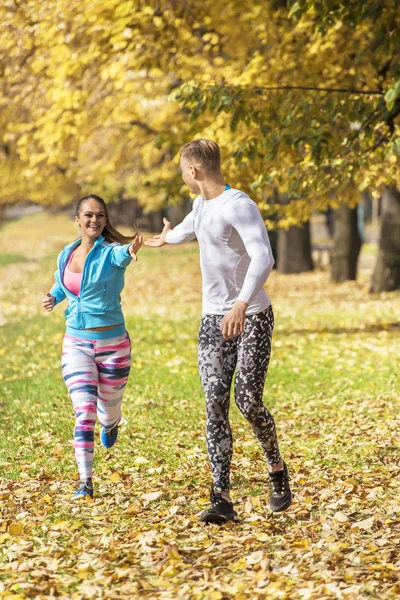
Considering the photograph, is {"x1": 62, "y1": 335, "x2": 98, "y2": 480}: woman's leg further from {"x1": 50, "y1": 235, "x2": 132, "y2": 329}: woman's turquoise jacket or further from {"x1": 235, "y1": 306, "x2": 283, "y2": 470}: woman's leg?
{"x1": 235, "y1": 306, "x2": 283, "y2": 470}: woman's leg

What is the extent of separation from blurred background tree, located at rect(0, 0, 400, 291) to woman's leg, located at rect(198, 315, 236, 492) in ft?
10.4

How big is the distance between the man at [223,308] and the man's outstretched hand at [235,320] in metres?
0.11

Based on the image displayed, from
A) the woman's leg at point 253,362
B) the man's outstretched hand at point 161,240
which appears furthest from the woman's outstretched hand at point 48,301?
the woman's leg at point 253,362

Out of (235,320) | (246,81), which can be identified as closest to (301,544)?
(235,320)

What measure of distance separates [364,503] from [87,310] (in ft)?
6.84

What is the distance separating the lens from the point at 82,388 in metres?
5.91

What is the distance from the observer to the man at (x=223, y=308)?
5211 millimetres

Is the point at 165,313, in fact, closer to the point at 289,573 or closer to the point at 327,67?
the point at 327,67

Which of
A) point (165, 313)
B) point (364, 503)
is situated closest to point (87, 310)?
point (364, 503)

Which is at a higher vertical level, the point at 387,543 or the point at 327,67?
the point at 327,67

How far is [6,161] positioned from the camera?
27344mm

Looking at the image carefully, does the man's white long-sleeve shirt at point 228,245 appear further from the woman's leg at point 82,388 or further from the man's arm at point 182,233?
the woman's leg at point 82,388

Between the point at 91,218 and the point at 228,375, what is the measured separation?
141cm

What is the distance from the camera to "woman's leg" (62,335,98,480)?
5879mm
